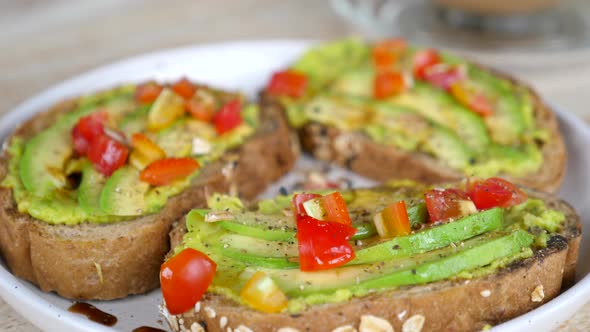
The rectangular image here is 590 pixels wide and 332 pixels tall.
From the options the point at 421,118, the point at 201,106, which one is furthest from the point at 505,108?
the point at 201,106

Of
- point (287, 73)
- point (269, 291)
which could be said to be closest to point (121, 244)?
point (269, 291)

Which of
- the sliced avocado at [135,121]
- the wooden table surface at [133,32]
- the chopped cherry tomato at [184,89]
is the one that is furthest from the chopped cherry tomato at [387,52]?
the sliced avocado at [135,121]

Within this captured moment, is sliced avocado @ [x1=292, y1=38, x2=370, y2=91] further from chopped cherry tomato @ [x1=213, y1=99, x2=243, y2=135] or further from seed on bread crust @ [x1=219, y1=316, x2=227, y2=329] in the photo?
seed on bread crust @ [x1=219, y1=316, x2=227, y2=329]

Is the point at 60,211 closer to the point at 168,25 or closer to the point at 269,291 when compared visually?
the point at 269,291

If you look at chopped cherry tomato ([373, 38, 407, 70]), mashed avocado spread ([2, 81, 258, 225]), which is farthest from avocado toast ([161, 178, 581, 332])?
chopped cherry tomato ([373, 38, 407, 70])

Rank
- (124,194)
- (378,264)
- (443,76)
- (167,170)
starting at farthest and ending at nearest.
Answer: (443,76) < (167,170) < (124,194) < (378,264)

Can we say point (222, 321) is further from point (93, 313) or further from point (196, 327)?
point (93, 313)
